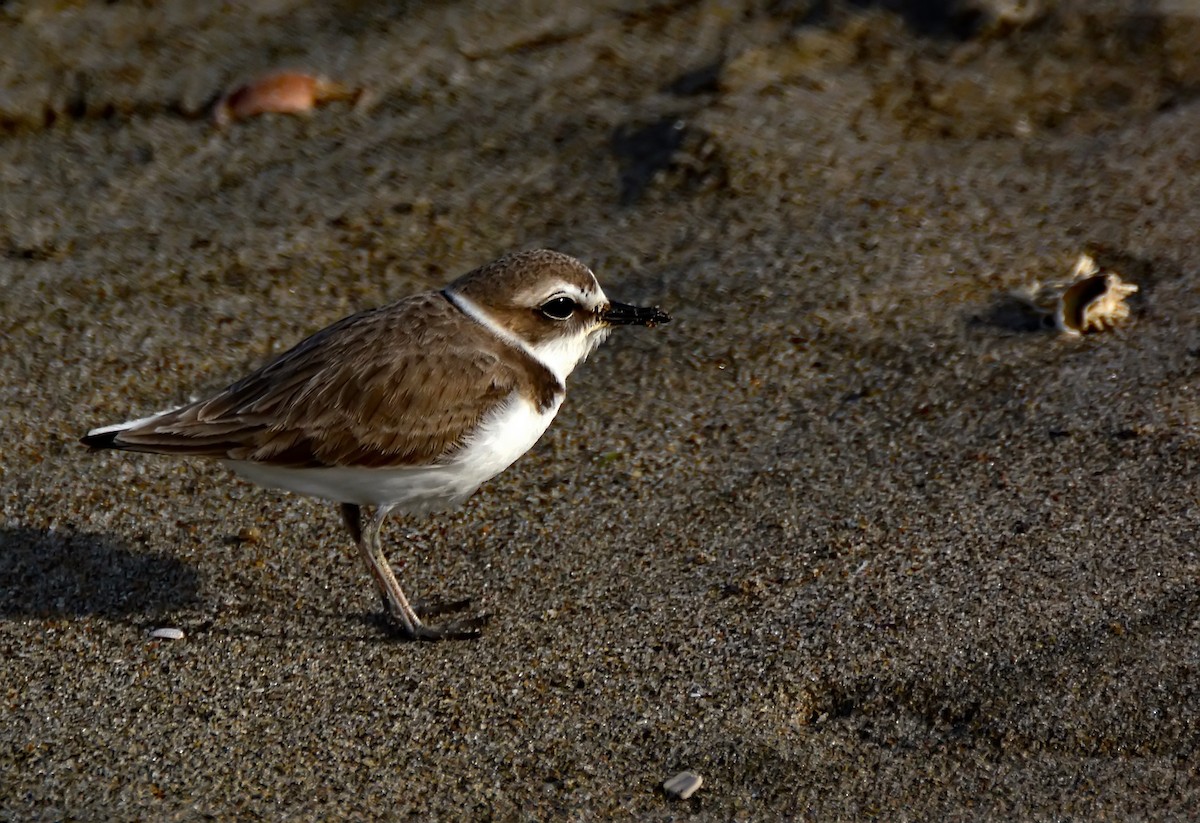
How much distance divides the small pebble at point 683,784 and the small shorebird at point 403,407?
891mm

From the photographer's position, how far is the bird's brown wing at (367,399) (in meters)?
3.95

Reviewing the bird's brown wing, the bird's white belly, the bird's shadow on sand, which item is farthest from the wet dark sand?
the bird's brown wing

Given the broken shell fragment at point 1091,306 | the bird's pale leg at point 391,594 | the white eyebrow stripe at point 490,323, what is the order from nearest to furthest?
the bird's pale leg at point 391,594 < the white eyebrow stripe at point 490,323 < the broken shell fragment at point 1091,306

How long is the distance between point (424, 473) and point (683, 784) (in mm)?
1165

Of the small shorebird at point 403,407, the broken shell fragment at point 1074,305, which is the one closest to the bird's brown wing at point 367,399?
the small shorebird at point 403,407

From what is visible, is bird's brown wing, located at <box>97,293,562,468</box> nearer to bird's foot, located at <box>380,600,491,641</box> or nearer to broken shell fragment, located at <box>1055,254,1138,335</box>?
bird's foot, located at <box>380,600,491,641</box>

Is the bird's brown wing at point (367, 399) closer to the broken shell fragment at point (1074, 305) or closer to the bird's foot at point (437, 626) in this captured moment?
the bird's foot at point (437, 626)

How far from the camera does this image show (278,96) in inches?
264

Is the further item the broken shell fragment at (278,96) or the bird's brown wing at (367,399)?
the broken shell fragment at (278,96)

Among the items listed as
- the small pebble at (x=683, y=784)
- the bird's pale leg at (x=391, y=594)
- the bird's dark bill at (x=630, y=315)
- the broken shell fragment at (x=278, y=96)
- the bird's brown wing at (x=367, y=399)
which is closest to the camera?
the small pebble at (x=683, y=784)

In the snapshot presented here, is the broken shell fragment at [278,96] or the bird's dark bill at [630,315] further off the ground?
the bird's dark bill at [630,315]

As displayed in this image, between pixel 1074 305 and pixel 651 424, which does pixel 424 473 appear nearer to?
pixel 651 424

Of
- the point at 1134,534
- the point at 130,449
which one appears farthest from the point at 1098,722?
the point at 130,449

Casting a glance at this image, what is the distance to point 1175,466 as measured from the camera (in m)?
4.35
